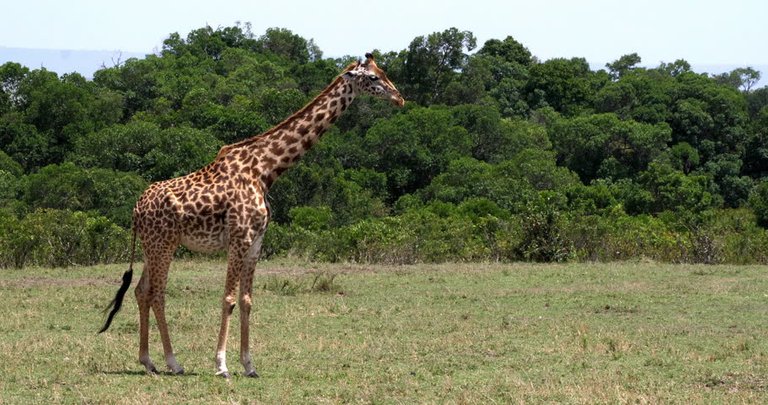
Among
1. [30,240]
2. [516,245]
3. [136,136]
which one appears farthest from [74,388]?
[136,136]

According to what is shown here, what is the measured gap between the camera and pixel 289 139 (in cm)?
1040

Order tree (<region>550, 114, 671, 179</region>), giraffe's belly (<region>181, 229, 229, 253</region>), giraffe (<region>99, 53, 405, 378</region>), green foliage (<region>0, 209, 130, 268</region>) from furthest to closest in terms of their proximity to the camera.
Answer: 1. tree (<region>550, 114, 671, 179</region>)
2. green foliage (<region>0, 209, 130, 268</region>)
3. giraffe's belly (<region>181, 229, 229, 253</region>)
4. giraffe (<region>99, 53, 405, 378</region>)

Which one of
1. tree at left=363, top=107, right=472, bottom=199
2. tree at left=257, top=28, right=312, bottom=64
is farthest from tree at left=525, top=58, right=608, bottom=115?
tree at left=257, top=28, right=312, bottom=64

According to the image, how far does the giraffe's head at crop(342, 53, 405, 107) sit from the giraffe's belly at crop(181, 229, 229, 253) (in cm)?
180

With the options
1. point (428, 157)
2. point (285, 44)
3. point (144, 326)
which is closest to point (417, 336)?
point (144, 326)

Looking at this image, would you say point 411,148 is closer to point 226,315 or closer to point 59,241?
point 59,241

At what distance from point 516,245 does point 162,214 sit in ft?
41.6

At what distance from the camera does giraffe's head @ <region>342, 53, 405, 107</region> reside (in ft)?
34.3

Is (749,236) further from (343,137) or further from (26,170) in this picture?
(26,170)

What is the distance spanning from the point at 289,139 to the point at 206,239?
1.16m

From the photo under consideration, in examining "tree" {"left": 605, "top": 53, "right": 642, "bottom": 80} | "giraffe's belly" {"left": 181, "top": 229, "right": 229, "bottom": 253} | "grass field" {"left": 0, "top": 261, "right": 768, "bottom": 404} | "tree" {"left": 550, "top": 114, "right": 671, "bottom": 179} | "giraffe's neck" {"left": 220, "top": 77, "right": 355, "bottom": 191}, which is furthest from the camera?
"tree" {"left": 605, "top": 53, "right": 642, "bottom": 80}

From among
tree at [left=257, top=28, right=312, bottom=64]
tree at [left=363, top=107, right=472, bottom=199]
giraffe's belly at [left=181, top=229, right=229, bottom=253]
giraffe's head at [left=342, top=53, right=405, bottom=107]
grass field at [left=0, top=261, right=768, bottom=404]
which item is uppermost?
tree at [left=257, top=28, right=312, bottom=64]

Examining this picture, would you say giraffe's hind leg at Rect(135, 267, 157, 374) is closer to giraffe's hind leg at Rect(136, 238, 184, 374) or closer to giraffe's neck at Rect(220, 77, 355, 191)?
giraffe's hind leg at Rect(136, 238, 184, 374)

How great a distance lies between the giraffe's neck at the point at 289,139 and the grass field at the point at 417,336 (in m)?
1.74
